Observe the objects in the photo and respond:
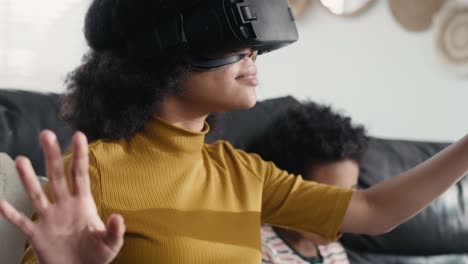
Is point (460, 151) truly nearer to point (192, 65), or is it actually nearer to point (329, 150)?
point (192, 65)

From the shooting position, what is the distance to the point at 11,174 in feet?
4.02

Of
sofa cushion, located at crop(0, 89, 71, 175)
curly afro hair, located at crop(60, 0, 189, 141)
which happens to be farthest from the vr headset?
sofa cushion, located at crop(0, 89, 71, 175)

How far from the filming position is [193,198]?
1.05 meters

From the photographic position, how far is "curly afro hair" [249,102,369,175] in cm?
168

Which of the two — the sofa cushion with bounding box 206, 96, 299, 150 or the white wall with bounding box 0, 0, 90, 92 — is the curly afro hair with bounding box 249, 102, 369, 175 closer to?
the sofa cushion with bounding box 206, 96, 299, 150

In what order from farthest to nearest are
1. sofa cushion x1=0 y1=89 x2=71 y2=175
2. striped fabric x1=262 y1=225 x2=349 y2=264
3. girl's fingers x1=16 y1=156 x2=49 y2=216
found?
striped fabric x1=262 y1=225 x2=349 y2=264 < sofa cushion x1=0 y1=89 x2=71 y2=175 < girl's fingers x1=16 y1=156 x2=49 y2=216

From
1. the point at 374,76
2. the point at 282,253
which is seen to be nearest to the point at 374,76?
the point at 374,76

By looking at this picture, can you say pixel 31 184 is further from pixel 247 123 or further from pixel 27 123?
pixel 247 123

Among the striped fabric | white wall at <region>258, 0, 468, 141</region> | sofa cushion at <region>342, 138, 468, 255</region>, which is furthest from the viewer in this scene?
white wall at <region>258, 0, 468, 141</region>

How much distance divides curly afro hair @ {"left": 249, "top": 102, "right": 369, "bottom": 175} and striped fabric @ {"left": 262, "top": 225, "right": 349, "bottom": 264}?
0.20 meters

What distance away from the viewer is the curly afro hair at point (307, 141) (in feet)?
5.52

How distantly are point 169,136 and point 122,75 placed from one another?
0.13 metres

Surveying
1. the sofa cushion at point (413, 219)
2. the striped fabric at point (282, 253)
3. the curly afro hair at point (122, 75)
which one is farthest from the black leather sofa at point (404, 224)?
the curly afro hair at point (122, 75)

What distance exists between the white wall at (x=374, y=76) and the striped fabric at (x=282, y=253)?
2.55ft
